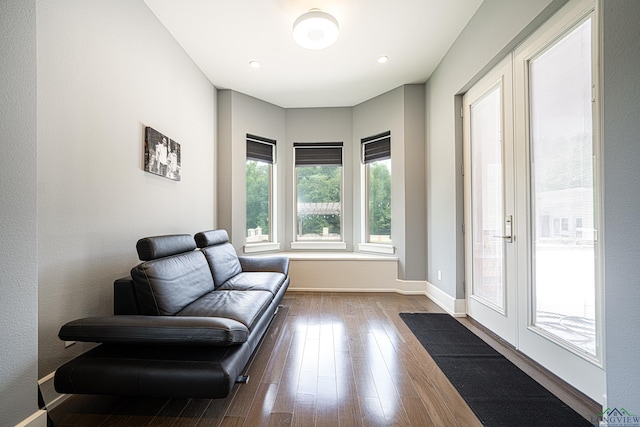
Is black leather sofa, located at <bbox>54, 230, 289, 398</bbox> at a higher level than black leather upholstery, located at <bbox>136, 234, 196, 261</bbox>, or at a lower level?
lower

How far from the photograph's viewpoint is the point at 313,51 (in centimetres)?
314

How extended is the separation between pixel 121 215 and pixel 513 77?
3379 millimetres

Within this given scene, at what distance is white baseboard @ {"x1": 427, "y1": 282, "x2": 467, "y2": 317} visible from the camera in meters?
3.06

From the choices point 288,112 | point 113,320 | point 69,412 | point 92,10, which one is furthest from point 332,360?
point 288,112

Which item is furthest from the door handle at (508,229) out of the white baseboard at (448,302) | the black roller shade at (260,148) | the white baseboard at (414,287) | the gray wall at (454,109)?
the black roller shade at (260,148)

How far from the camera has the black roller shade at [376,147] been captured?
4254 mm

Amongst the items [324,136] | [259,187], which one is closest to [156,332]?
[259,187]

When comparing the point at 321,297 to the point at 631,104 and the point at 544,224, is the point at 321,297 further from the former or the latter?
the point at 631,104

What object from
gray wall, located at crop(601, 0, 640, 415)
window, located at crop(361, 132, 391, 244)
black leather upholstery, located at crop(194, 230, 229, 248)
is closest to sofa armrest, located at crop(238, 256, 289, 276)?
black leather upholstery, located at crop(194, 230, 229, 248)

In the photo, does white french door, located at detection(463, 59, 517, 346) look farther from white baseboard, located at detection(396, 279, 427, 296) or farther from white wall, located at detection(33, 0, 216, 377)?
white wall, located at detection(33, 0, 216, 377)

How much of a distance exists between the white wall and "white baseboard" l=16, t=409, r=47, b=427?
0.29 meters

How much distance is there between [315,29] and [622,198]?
2.44 meters

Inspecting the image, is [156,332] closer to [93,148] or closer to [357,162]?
[93,148]

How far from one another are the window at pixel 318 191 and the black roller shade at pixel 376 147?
0.44 meters
